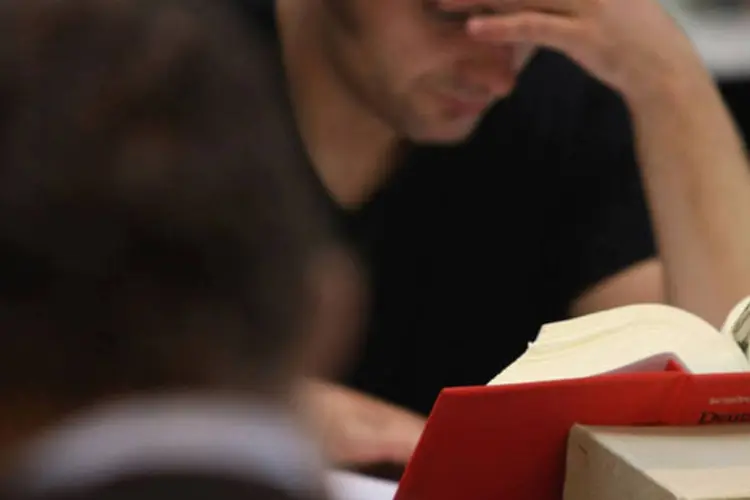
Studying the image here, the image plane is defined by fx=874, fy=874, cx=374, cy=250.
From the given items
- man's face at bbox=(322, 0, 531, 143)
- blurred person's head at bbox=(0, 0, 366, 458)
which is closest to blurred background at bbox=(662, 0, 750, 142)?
man's face at bbox=(322, 0, 531, 143)

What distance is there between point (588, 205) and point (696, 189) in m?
0.15

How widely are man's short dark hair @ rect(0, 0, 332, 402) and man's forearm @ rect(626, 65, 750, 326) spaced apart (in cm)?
65

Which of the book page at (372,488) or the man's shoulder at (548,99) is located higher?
the man's shoulder at (548,99)

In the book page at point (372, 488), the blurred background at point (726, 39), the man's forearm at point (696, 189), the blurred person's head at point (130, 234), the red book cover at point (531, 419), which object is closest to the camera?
the blurred person's head at point (130, 234)

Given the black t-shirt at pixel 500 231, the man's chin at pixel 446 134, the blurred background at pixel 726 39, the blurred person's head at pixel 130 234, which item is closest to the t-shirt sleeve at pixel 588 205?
the black t-shirt at pixel 500 231

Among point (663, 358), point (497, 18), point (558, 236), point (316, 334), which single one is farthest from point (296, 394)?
point (558, 236)

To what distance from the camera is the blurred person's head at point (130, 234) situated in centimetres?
17

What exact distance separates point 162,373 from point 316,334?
0.14 feet

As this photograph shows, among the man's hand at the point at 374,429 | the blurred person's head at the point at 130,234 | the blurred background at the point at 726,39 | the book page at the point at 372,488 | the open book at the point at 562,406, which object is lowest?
the man's hand at the point at 374,429

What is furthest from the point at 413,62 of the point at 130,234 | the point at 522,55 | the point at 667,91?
the point at 130,234

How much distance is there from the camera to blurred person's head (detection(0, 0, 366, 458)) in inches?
6.6

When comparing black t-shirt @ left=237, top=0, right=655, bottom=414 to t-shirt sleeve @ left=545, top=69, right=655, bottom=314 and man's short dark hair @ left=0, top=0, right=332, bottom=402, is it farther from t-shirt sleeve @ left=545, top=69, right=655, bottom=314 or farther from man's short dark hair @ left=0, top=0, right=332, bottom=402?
man's short dark hair @ left=0, top=0, right=332, bottom=402

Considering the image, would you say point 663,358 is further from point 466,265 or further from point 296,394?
point 466,265

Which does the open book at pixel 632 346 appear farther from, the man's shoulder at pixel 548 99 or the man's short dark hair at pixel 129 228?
the man's shoulder at pixel 548 99
